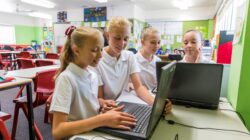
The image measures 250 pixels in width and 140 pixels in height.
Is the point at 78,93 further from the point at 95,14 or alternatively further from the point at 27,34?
the point at 27,34

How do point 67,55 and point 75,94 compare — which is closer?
point 75,94

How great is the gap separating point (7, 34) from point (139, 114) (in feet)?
37.5

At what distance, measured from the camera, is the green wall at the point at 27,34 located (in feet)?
33.7

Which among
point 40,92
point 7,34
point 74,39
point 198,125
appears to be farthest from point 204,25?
point 7,34

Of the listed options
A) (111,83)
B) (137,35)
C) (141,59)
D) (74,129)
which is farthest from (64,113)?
(137,35)

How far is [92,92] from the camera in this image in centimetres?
100

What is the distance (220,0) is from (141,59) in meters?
4.82

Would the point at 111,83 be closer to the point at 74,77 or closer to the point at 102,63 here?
the point at 102,63

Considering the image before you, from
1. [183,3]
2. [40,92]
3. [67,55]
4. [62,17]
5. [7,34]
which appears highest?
[183,3]

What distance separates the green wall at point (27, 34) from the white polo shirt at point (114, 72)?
35.8 feet

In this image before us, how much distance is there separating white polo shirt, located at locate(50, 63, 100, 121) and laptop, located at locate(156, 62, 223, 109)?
42 cm

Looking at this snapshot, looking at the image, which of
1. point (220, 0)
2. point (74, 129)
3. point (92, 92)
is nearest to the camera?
point (74, 129)

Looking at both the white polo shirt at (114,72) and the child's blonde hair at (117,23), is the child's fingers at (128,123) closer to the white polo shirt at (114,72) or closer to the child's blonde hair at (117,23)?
the white polo shirt at (114,72)

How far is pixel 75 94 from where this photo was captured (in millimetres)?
860
